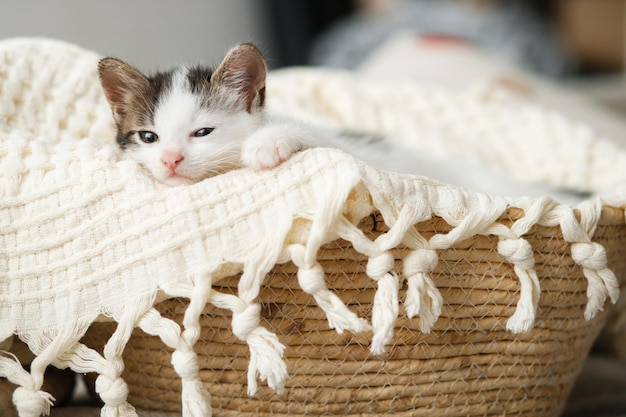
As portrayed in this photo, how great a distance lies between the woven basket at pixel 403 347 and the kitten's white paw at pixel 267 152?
14 cm

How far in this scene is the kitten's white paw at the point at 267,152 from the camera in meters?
0.87

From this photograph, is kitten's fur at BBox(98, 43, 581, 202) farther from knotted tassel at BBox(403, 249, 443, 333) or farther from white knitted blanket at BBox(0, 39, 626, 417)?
knotted tassel at BBox(403, 249, 443, 333)

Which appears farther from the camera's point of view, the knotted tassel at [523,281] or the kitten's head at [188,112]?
the kitten's head at [188,112]

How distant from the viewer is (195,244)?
0.82 metres

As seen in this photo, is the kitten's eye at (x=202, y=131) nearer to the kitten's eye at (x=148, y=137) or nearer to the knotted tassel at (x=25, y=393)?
the kitten's eye at (x=148, y=137)

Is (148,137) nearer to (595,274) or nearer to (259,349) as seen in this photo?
(259,349)

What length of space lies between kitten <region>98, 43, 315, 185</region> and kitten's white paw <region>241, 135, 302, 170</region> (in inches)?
0.8

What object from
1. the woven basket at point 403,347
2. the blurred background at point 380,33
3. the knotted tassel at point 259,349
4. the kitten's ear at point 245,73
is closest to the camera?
the knotted tassel at point 259,349

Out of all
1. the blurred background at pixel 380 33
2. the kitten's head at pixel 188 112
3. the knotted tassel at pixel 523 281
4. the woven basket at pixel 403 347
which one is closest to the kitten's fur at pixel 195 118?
the kitten's head at pixel 188 112

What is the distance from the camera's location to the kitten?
960 millimetres

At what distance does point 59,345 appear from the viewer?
2.73ft

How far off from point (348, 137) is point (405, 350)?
539mm

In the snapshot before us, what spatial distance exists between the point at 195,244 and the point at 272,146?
17 centimetres

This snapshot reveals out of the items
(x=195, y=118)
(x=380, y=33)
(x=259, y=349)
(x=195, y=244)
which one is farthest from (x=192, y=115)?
(x=380, y=33)
